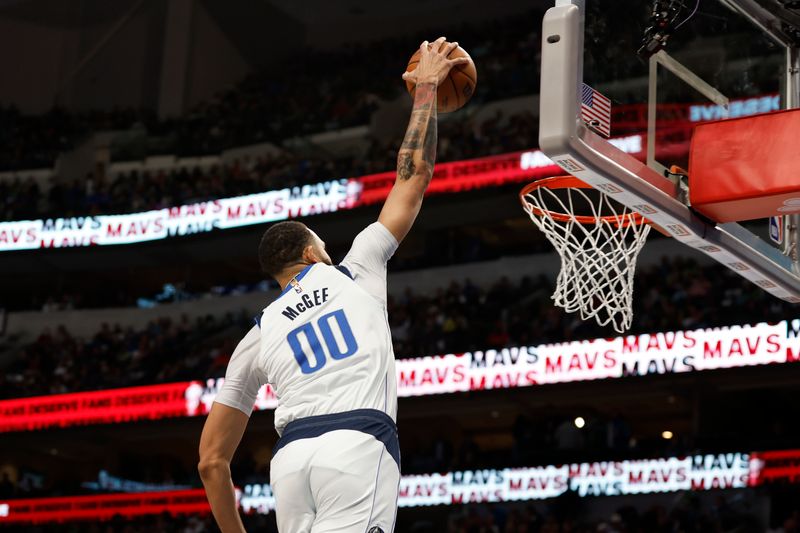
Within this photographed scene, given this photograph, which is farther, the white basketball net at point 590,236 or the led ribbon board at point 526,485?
the led ribbon board at point 526,485

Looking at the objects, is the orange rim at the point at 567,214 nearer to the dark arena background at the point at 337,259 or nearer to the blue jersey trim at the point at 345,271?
the dark arena background at the point at 337,259

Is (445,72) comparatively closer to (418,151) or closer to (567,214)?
(418,151)

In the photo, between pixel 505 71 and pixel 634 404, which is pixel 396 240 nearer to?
pixel 634 404

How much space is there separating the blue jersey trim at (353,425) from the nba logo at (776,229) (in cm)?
331

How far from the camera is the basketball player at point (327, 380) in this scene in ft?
10.3

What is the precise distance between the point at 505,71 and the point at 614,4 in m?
17.8

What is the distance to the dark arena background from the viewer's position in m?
14.6

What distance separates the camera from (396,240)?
3467mm

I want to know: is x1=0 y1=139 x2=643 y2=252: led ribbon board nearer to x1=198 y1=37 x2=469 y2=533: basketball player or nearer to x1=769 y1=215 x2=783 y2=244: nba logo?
x1=769 y1=215 x2=783 y2=244: nba logo

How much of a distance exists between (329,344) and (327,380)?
116 mm

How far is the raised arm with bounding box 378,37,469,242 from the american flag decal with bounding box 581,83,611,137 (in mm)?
938

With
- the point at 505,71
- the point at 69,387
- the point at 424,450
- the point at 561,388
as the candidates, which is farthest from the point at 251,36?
the point at 561,388

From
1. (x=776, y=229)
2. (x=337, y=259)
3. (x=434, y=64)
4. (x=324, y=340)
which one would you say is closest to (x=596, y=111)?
(x=434, y=64)

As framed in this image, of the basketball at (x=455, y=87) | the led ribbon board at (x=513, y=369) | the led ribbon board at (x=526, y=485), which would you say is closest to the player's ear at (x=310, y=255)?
the basketball at (x=455, y=87)
